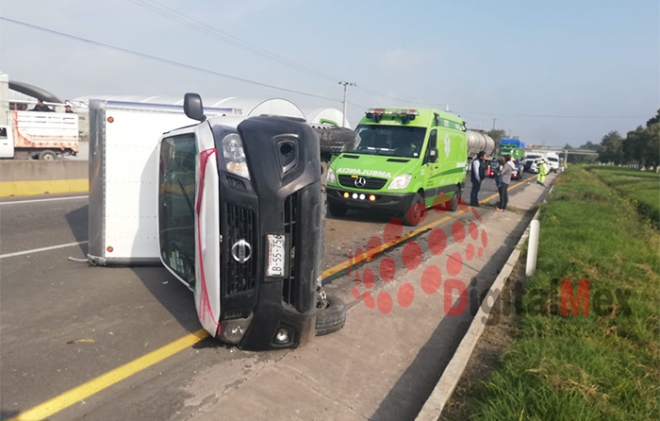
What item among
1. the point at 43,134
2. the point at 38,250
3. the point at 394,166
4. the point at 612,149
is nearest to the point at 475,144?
the point at 394,166

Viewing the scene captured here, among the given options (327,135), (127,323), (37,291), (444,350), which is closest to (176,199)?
(127,323)

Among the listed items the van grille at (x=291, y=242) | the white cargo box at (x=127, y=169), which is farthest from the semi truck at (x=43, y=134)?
the van grille at (x=291, y=242)

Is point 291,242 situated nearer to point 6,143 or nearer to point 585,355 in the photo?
point 585,355

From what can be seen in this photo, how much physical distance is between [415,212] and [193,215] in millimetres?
7460

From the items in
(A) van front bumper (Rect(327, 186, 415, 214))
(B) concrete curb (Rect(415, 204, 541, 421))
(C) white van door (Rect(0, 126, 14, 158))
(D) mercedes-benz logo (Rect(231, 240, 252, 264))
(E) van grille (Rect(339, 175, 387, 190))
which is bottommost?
(B) concrete curb (Rect(415, 204, 541, 421))

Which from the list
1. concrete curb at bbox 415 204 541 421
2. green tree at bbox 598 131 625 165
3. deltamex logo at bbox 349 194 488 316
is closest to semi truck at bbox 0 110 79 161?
deltamex logo at bbox 349 194 488 316

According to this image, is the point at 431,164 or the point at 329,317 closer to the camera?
the point at 329,317

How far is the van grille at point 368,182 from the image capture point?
1066cm

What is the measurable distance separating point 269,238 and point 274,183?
40 centimetres

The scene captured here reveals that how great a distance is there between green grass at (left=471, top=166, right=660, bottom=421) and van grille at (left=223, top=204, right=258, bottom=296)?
1830 mm

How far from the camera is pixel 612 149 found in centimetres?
10975

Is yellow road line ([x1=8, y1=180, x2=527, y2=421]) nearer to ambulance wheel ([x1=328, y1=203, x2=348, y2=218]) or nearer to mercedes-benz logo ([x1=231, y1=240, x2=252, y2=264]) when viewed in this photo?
mercedes-benz logo ([x1=231, y1=240, x2=252, y2=264])

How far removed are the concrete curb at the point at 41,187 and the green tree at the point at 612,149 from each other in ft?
349

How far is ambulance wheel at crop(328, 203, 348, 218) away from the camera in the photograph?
1160 centimetres
